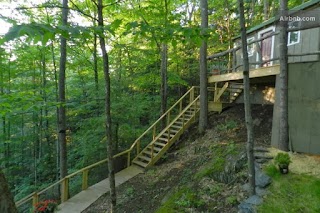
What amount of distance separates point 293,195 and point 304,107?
2.21m

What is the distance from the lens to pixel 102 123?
9430mm

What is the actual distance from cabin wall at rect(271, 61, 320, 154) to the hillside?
1.18 m

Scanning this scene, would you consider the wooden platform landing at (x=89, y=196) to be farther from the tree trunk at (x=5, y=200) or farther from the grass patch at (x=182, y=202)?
the tree trunk at (x=5, y=200)

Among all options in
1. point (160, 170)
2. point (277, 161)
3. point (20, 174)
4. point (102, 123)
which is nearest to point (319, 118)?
point (277, 161)

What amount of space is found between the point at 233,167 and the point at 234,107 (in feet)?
16.6

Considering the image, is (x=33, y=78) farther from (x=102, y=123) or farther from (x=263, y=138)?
(x=263, y=138)

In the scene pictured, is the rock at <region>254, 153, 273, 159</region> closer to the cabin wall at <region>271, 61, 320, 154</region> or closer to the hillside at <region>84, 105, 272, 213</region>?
the hillside at <region>84, 105, 272, 213</region>

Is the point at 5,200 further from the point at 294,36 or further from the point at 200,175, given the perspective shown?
the point at 294,36

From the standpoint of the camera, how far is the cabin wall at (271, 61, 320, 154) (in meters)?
5.07

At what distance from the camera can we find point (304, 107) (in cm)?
526

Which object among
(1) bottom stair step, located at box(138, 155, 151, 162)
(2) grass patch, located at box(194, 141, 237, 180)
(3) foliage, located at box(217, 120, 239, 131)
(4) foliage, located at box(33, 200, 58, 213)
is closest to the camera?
(4) foliage, located at box(33, 200, 58, 213)

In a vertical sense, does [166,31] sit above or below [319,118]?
above

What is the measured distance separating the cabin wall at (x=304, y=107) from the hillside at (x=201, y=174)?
118 centimetres

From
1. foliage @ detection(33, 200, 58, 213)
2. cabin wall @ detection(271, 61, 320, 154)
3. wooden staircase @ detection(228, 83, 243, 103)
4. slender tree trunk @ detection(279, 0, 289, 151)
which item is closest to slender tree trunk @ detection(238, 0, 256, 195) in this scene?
slender tree trunk @ detection(279, 0, 289, 151)
